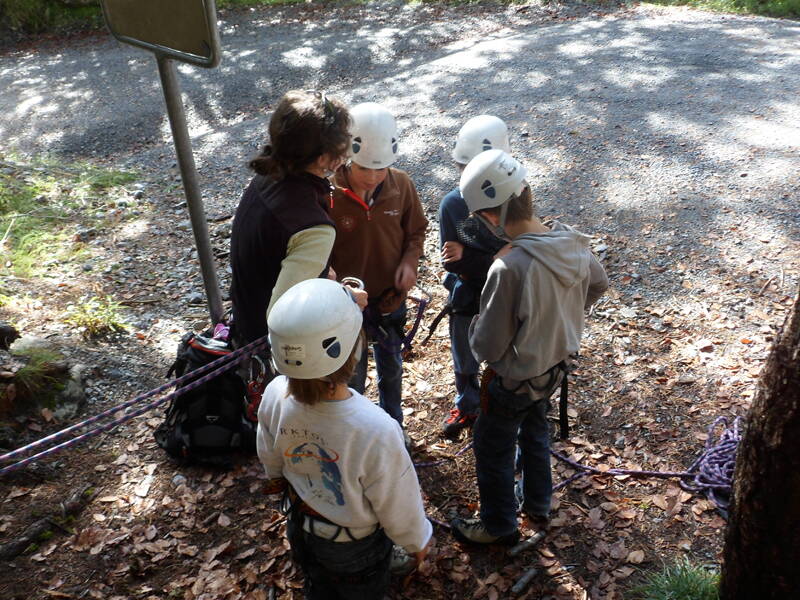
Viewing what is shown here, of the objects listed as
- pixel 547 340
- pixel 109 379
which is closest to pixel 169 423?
pixel 109 379

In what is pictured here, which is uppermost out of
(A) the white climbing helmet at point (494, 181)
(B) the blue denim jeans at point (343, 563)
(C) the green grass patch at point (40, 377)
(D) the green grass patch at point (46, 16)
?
(A) the white climbing helmet at point (494, 181)

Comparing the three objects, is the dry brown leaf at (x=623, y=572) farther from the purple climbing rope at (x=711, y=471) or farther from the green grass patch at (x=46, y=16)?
the green grass patch at (x=46, y=16)

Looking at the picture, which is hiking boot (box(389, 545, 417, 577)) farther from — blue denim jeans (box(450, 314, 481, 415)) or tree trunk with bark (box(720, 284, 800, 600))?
tree trunk with bark (box(720, 284, 800, 600))

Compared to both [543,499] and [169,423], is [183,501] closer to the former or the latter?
[169,423]

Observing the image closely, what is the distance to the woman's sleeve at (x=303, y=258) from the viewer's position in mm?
2797

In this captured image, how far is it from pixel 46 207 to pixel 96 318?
3.07 meters

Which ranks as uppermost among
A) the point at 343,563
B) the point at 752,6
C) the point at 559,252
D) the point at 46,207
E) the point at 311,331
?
the point at 311,331

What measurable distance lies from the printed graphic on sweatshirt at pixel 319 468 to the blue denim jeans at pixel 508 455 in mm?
1082

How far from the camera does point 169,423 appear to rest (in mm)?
4102

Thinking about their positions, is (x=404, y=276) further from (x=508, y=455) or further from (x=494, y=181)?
(x=508, y=455)

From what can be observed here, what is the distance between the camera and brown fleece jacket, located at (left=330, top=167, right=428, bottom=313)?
3.64 metres

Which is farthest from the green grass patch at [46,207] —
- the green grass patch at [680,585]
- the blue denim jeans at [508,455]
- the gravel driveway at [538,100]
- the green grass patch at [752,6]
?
the green grass patch at [752,6]

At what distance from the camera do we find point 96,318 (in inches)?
214

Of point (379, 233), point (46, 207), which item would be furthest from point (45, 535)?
point (46, 207)
